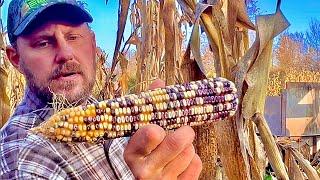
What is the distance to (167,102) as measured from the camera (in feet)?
1.52

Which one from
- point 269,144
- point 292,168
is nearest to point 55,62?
point 269,144

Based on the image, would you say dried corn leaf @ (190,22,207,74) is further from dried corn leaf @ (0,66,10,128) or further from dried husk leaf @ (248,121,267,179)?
dried corn leaf @ (0,66,10,128)

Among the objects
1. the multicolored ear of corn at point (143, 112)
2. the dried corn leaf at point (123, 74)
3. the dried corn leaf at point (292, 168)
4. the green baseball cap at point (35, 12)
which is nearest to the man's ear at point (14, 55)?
the green baseball cap at point (35, 12)

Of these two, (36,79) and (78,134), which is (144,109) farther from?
(36,79)

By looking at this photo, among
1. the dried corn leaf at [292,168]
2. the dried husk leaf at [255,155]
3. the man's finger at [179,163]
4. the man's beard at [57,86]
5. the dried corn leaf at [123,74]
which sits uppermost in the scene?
the dried corn leaf at [123,74]

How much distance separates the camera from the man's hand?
1.32 ft

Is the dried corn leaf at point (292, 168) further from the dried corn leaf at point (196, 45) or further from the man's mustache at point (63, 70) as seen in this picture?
the man's mustache at point (63, 70)

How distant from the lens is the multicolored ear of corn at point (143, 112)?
0.42 meters

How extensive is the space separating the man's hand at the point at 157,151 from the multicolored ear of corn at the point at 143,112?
3cm

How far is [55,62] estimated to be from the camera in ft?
1.91

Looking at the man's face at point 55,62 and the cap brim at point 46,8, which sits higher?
the cap brim at point 46,8

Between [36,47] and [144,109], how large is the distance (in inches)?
7.6

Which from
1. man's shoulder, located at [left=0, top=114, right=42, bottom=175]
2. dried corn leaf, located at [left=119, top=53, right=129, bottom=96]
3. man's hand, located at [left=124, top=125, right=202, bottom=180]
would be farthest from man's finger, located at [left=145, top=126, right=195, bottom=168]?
dried corn leaf, located at [left=119, top=53, right=129, bottom=96]

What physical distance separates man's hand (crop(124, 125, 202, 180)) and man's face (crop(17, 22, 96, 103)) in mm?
178
